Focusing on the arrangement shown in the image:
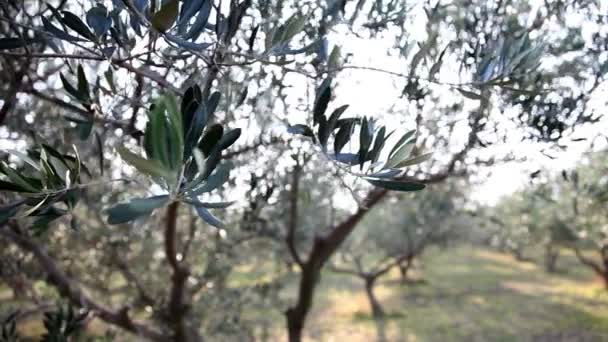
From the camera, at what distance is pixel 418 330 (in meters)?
13.3

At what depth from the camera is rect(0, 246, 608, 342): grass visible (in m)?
12.6

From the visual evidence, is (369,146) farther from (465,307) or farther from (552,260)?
(552,260)

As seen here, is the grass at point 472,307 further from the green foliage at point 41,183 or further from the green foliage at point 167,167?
the green foliage at point 167,167

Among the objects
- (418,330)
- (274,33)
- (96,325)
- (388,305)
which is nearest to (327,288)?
(388,305)

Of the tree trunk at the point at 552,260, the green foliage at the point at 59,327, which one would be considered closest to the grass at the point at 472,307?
the tree trunk at the point at 552,260

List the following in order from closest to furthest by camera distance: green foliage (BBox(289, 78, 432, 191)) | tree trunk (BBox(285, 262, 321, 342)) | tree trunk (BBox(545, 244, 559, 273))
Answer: green foliage (BBox(289, 78, 432, 191)) < tree trunk (BBox(285, 262, 321, 342)) < tree trunk (BBox(545, 244, 559, 273))

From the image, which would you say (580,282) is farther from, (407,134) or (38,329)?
(407,134)

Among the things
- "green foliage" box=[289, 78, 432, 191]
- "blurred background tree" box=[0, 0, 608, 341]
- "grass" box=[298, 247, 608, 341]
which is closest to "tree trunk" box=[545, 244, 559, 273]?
"grass" box=[298, 247, 608, 341]

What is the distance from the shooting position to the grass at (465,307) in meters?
12.6

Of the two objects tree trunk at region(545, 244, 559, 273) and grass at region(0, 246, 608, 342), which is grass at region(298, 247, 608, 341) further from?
tree trunk at region(545, 244, 559, 273)

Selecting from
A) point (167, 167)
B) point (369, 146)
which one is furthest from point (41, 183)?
point (369, 146)

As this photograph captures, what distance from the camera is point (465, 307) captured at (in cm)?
1608

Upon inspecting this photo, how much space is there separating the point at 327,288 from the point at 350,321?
451cm

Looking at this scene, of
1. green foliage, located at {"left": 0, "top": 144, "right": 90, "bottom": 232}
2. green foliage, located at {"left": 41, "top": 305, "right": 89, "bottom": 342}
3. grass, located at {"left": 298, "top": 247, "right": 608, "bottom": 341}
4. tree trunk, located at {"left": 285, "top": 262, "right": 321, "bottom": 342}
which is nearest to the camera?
green foliage, located at {"left": 0, "top": 144, "right": 90, "bottom": 232}
